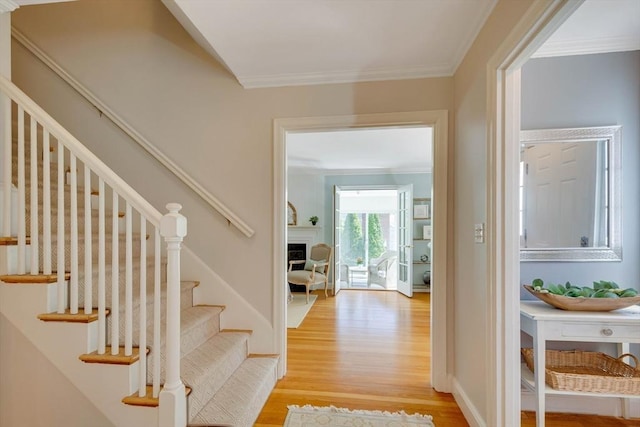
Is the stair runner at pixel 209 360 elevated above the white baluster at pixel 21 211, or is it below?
below

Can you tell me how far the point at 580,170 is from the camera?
1808mm

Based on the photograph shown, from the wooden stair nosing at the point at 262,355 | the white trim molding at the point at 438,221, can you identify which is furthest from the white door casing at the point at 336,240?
the white trim molding at the point at 438,221

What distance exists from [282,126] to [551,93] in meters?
1.75

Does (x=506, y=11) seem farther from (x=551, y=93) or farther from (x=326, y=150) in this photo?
Answer: (x=326, y=150)

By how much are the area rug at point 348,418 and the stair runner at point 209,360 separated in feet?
0.82

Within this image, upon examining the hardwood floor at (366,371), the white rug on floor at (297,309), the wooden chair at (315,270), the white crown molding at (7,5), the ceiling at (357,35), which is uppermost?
the white crown molding at (7,5)

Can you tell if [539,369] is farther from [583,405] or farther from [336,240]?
[336,240]

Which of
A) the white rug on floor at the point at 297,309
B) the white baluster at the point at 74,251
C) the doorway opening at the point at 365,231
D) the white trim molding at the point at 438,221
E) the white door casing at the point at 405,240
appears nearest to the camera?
the white baluster at the point at 74,251

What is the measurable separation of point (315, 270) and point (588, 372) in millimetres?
3794

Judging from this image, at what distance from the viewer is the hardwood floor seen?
1.79 meters

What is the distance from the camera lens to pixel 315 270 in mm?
5090

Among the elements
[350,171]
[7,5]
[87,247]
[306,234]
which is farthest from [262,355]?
[350,171]

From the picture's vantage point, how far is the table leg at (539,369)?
4.85 feet

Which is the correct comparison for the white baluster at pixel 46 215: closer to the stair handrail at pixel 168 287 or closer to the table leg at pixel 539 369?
the stair handrail at pixel 168 287
